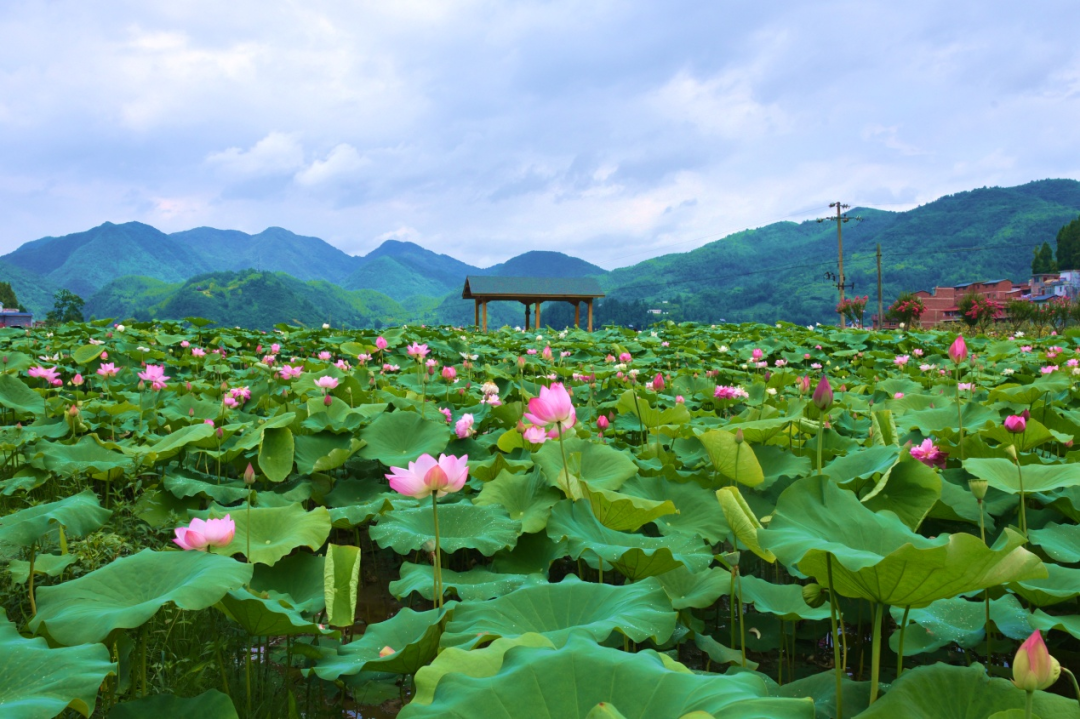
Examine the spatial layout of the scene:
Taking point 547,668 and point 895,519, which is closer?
point 547,668

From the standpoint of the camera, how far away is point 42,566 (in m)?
1.63

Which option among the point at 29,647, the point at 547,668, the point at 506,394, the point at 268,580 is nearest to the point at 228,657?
the point at 268,580

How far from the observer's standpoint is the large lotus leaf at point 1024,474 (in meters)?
1.59

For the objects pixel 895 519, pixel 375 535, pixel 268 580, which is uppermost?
pixel 895 519

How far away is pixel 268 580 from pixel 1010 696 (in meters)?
1.51

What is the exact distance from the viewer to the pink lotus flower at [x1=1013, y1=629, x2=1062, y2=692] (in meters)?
0.68

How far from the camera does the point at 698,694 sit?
2.55 ft

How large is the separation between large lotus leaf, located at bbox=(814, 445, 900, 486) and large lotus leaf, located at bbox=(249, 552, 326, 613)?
1.37 metres

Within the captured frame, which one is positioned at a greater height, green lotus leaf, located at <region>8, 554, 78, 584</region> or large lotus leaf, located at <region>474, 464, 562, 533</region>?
large lotus leaf, located at <region>474, 464, 562, 533</region>

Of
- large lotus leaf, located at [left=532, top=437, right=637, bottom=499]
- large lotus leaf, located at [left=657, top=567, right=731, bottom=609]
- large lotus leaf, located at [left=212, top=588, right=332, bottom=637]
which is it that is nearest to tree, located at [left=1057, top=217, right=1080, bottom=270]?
large lotus leaf, located at [left=532, top=437, right=637, bottom=499]

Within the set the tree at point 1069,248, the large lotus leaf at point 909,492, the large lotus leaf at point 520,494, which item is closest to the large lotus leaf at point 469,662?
the large lotus leaf at point 520,494

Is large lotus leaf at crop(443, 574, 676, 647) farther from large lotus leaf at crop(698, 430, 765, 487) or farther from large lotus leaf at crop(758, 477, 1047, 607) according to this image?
large lotus leaf at crop(698, 430, 765, 487)

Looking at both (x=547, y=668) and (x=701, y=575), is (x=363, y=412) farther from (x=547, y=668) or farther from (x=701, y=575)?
(x=547, y=668)

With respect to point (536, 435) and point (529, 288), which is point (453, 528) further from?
point (529, 288)
